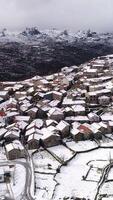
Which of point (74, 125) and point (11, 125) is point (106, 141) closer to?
point (74, 125)

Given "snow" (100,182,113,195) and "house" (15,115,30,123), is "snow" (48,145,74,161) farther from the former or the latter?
"house" (15,115,30,123)

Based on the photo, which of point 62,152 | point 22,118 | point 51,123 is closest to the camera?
point 62,152

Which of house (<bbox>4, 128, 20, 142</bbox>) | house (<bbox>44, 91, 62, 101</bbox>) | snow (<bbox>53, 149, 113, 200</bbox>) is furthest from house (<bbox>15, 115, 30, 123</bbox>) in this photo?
snow (<bbox>53, 149, 113, 200</bbox>)

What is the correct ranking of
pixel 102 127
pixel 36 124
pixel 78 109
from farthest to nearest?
1. pixel 78 109
2. pixel 36 124
3. pixel 102 127

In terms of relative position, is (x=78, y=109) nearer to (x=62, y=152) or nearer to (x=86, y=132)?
(x=86, y=132)

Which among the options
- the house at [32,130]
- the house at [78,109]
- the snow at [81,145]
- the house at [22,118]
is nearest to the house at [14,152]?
the house at [32,130]

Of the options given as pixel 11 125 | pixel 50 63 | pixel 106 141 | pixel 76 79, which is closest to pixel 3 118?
pixel 11 125

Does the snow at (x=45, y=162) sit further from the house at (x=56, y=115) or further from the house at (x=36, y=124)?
the house at (x=56, y=115)

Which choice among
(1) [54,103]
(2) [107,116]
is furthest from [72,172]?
(1) [54,103]
